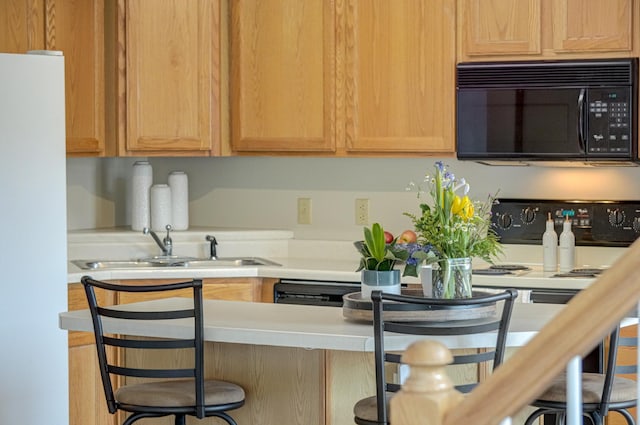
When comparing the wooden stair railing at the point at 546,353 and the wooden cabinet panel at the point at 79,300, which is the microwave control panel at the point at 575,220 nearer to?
the wooden cabinet panel at the point at 79,300

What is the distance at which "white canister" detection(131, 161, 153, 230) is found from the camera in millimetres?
5098

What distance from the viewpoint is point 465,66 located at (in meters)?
4.38

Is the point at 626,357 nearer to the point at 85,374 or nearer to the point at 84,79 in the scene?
the point at 85,374

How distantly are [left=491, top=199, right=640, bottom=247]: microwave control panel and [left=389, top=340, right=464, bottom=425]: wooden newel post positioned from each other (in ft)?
10.2

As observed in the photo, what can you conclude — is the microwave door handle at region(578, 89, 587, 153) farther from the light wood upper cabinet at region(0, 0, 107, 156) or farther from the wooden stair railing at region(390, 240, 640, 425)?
the wooden stair railing at region(390, 240, 640, 425)

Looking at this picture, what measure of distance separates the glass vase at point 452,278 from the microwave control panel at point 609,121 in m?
1.50

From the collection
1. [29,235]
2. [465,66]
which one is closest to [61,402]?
[29,235]

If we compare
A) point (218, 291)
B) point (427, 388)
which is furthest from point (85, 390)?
point (427, 388)

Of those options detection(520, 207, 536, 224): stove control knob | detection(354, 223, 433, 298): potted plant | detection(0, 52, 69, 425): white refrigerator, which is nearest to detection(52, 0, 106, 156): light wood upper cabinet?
detection(0, 52, 69, 425): white refrigerator

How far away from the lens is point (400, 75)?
4512mm

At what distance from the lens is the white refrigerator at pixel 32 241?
399 centimetres

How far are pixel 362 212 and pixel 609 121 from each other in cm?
125

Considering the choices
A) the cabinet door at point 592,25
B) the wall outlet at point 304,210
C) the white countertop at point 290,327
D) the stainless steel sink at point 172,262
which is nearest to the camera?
the white countertop at point 290,327

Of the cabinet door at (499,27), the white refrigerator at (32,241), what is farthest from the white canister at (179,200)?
the cabinet door at (499,27)
